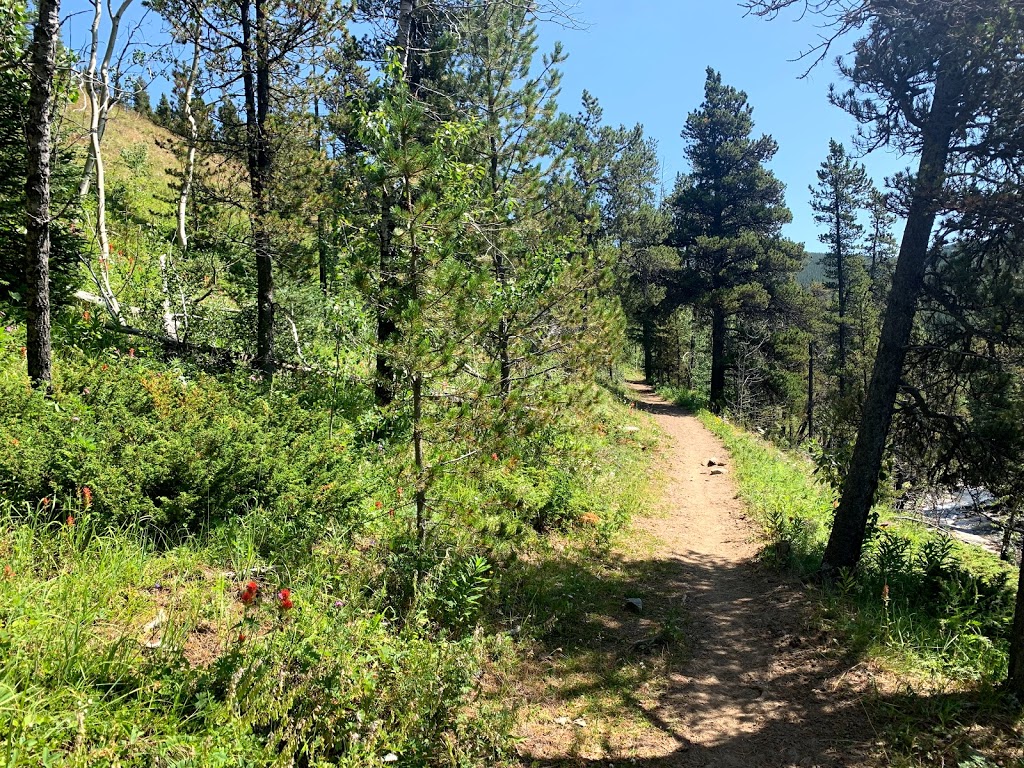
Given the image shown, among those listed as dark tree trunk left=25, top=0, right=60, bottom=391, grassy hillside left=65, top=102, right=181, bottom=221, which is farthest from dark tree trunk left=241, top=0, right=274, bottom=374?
grassy hillside left=65, top=102, right=181, bottom=221

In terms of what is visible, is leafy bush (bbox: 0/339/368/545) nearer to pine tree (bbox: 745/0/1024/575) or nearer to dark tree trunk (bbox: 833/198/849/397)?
pine tree (bbox: 745/0/1024/575)

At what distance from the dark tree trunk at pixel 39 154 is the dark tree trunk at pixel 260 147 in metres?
3.14

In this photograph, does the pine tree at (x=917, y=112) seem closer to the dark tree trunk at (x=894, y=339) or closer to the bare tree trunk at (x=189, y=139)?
the dark tree trunk at (x=894, y=339)

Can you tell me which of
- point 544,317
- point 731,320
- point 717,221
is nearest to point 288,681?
point 544,317

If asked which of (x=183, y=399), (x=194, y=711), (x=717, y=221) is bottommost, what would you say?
(x=194, y=711)

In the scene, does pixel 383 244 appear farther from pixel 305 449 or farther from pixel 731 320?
pixel 731 320

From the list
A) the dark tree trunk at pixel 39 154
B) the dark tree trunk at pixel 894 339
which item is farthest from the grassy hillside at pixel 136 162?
the dark tree trunk at pixel 894 339

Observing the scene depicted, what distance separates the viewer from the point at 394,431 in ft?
26.8

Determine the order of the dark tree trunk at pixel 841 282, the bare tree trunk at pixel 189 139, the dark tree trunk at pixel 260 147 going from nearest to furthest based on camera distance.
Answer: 1. the dark tree trunk at pixel 260 147
2. the bare tree trunk at pixel 189 139
3. the dark tree trunk at pixel 841 282

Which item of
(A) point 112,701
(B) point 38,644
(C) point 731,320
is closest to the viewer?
(A) point 112,701

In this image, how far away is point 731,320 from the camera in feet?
93.2

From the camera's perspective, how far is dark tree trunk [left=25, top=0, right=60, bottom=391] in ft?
16.0

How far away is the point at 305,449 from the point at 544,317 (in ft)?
14.3

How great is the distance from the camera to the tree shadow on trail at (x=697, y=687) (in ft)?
13.0
